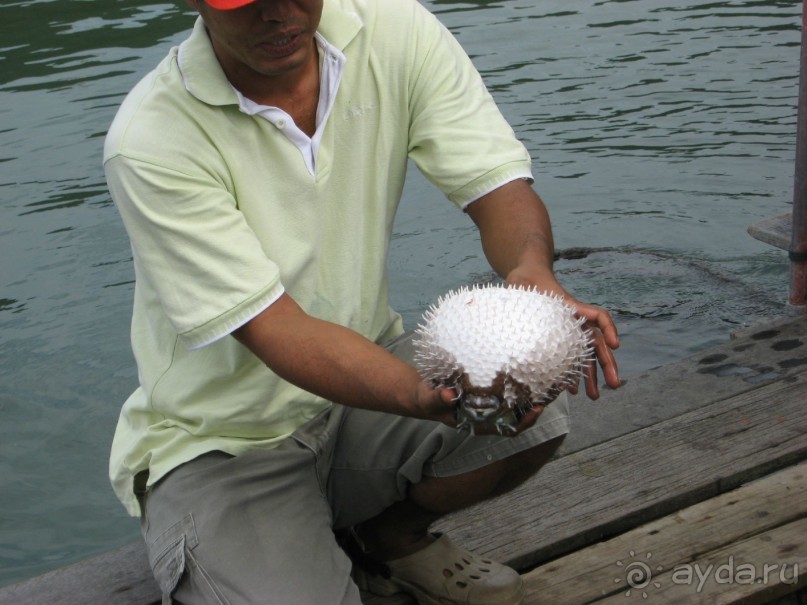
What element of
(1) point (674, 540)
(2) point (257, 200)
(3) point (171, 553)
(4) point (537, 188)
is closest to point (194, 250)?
(2) point (257, 200)

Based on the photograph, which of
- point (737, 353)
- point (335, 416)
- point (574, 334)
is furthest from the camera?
point (737, 353)

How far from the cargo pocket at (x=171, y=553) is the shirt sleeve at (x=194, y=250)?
372mm

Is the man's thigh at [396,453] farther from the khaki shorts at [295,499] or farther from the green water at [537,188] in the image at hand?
the green water at [537,188]

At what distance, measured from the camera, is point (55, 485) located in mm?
4328

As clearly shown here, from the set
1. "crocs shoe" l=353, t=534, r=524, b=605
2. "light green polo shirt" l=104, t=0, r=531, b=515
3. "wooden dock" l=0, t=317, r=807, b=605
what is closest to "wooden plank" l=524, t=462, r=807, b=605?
"wooden dock" l=0, t=317, r=807, b=605

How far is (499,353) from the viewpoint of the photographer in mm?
1924

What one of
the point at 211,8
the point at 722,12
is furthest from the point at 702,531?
the point at 722,12

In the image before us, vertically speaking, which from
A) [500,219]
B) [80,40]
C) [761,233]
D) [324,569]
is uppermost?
[500,219]

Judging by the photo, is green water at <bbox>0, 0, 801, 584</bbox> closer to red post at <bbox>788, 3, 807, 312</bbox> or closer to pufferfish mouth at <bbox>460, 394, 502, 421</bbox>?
red post at <bbox>788, 3, 807, 312</bbox>

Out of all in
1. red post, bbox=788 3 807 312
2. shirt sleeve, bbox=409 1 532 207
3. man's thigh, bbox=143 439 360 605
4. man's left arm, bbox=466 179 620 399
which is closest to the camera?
man's thigh, bbox=143 439 360 605

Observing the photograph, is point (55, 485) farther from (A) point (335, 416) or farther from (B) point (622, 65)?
(B) point (622, 65)

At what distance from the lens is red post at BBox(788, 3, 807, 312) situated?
12.5 feet

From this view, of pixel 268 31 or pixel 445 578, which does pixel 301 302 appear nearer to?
pixel 268 31

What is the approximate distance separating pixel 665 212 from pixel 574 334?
4340 millimetres
